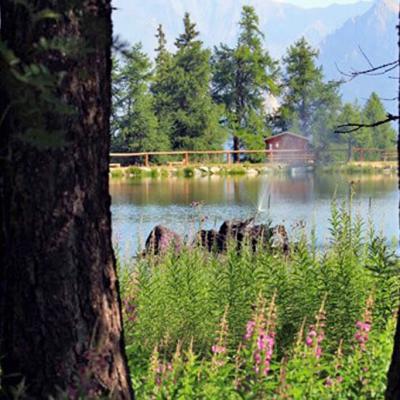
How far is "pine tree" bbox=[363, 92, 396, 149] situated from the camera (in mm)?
60969

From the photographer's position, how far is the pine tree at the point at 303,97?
64.6m

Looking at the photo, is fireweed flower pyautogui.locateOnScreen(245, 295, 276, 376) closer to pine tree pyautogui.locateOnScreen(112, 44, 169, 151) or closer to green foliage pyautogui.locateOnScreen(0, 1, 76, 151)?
green foliage pyautogui.locateOnScreen(0, 1, 76, 151)

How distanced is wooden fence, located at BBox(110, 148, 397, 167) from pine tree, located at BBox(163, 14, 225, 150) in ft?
5.12

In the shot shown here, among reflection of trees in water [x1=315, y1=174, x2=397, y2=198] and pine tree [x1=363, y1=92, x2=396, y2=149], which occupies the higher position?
pine tree [x1=363, y1=92, x2=396, y2=149]

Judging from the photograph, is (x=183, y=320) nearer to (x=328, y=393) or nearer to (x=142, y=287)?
(x=142, y=287)

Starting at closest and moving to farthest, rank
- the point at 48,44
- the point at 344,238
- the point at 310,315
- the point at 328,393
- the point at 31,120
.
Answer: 1. the point at 48,44
2. the point at 31,120
3. the point at 328,393
4. the point at 310,315
5. the point at 344,238

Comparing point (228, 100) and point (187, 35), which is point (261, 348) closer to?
point (187, 35)

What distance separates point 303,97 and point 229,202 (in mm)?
39702

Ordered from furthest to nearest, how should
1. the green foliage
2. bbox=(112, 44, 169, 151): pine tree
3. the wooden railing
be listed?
bbox=(112, 44, 169, 151): pine tree
the wooden railing
the green foliage

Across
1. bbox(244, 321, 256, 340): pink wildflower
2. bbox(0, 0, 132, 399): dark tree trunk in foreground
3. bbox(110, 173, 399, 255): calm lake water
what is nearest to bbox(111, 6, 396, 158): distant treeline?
bbox(110, 173, 399, 255): calm lake water

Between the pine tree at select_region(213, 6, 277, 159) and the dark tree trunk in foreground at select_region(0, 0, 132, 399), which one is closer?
the dark tree trunk in foreground at select_region(0, 0, 132, 399)

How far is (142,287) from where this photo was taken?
574cm

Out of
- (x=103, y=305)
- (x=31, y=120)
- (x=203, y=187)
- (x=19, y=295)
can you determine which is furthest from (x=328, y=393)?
(x=203, y=187)

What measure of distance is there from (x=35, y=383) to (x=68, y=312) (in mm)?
282
